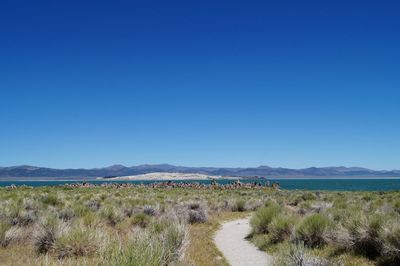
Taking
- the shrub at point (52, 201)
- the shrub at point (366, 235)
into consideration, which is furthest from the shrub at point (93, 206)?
the shrub at point (366, 235)

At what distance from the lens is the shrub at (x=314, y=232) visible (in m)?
13.9

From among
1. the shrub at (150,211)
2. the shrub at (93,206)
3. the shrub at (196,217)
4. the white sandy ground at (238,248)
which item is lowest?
the white sandy ground at (238,248)

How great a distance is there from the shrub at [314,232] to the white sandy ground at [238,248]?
1.49 meters

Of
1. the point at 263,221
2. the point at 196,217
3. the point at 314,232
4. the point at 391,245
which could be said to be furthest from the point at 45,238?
the point at 196,217

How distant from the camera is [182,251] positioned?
1080cm

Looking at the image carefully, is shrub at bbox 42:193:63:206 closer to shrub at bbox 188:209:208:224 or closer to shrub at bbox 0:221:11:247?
shrub at bbox 188:209:208:224

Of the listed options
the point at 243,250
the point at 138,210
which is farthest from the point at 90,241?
the point at 138,210

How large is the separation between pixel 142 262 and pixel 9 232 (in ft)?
30.3

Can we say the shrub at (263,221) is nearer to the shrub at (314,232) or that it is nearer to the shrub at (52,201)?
the shrub at (314,232)

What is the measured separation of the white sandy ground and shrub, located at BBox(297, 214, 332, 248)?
1.49m

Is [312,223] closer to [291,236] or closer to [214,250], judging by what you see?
[291,236]

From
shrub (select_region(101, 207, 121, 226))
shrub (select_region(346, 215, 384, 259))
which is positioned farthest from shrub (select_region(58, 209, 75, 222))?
shrub (select_region(346, 215, 384, 259))

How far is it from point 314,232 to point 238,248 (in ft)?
9.32

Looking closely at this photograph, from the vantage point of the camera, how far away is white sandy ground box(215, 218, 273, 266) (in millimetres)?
12626
